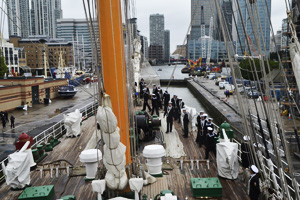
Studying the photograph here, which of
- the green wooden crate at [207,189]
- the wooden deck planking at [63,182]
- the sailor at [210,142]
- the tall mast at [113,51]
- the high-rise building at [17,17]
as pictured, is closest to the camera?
the tall mast at [113,51]

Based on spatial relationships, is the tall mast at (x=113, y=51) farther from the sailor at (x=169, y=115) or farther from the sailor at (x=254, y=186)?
the sailor at (x=169, y=115)

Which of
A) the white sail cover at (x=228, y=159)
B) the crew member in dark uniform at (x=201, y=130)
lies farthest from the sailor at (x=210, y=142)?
the white sail cover at (x=228, y=159)

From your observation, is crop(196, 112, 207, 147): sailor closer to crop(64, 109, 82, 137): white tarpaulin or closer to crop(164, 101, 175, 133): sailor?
crop(164, 101, 175, 133): sailor

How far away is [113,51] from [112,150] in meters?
2.17

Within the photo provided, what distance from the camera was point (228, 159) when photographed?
7086 mm

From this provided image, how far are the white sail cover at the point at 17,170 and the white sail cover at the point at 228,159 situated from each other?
196 inches

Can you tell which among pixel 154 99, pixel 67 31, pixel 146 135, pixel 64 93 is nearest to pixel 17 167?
pixel 146 135

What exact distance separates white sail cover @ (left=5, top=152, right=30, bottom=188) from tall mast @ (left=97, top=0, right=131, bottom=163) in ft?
9.37

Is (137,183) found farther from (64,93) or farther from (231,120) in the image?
(64,93)

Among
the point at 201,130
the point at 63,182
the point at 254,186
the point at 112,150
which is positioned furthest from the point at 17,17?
the point at 254,186

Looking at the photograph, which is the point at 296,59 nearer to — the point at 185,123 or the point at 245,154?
the point at 245,154

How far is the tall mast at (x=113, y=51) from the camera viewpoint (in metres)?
5.95

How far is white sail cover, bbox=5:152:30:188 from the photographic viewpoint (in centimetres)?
705

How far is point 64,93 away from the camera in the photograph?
39000 millimetres
